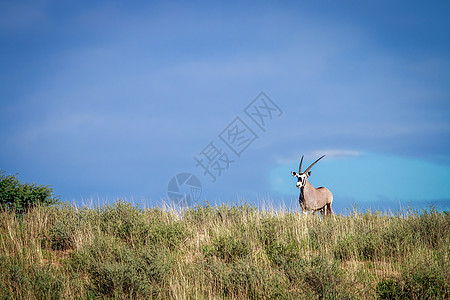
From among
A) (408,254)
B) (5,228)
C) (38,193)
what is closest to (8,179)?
(38,193)

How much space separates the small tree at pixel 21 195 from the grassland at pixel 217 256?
711mm

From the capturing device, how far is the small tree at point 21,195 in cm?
1370

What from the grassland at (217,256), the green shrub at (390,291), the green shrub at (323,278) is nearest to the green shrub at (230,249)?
the grassland at (217,256)

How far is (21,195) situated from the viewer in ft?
45.3

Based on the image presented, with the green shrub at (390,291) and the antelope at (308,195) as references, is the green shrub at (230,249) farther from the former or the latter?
the antelope at (308,195)

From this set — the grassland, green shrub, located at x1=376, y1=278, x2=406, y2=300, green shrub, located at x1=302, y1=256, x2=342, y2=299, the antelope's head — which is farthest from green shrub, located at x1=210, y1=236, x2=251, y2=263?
the antelope's head

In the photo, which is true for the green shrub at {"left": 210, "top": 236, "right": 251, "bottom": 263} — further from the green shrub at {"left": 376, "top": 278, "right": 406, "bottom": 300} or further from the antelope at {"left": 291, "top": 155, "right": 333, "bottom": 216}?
the antelope at {"left": 291, "top": 155, "right": 333, "bottom": 216}

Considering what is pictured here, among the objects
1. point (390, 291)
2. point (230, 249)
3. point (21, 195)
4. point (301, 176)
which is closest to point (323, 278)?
point (390, 291)

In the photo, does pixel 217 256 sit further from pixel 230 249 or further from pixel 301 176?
pixel 301 176

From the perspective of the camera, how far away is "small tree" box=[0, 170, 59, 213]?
45.0 feet

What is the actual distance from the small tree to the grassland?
2.33 feet

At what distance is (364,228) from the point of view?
35.7 ft

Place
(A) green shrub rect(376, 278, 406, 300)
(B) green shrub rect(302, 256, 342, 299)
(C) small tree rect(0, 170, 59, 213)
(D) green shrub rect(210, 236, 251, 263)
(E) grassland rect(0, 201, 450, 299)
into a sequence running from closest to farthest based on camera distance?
1. (B) green shrub rect(302, 256, 342, 299)
2. (A) green shrub rect(376, 278, 406, 300)
3. (E) grassland rect(0, 201, 450, 299)
4. (D) green shrub rect(210, 236, 251, 263)
5. (C) small tree rect(0, 170, 59, 213)

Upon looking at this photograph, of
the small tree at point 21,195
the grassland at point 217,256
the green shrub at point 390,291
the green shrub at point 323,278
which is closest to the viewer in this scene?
the green shrub at point 323,278
